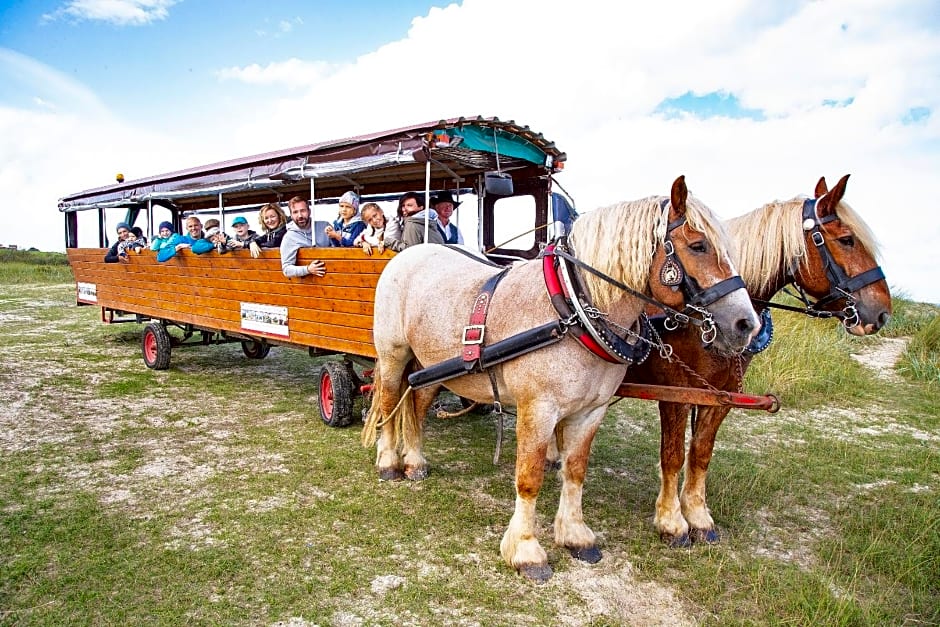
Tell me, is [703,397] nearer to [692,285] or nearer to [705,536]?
[692,285]

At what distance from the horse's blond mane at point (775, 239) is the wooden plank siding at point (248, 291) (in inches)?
98.7

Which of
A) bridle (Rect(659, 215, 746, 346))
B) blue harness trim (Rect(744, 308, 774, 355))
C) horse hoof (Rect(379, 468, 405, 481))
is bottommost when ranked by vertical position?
horse hoof (Rect(379, 468, 405, 481))

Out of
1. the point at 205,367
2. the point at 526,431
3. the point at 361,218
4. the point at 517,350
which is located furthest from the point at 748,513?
the point at 205,367

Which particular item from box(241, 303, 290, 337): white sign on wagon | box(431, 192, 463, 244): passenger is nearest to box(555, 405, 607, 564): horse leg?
box(431, 192, 463, 244): passenger

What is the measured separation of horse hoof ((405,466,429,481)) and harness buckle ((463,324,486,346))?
151 cm

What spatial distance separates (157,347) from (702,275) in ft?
A: 24.1

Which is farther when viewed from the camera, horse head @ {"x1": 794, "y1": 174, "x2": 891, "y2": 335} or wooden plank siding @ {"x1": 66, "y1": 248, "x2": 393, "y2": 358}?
wooden plank siding @ {"x1": 66, "y1": 248, "x2": 393, "y2": 358}

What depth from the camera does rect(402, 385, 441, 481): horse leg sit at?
4281 millimetres

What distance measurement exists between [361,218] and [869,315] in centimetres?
387

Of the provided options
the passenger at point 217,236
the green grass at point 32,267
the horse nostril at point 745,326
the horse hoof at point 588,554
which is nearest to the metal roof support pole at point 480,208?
the passenger at point 217,236

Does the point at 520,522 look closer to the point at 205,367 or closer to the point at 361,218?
the point at 361,218

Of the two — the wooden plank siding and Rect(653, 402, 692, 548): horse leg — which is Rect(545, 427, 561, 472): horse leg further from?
the wooden plank siding

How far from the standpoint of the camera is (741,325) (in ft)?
8.15

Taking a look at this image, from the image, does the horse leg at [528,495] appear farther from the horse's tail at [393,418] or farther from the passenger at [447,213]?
the passenger at [447,213]
